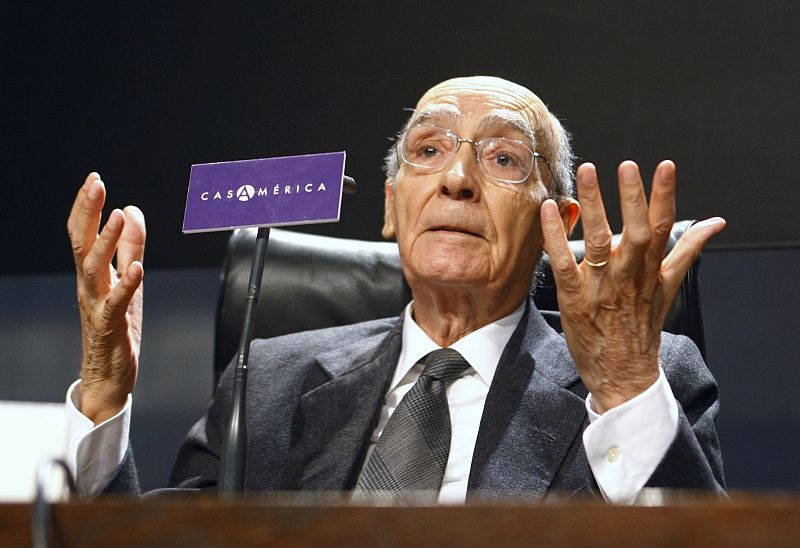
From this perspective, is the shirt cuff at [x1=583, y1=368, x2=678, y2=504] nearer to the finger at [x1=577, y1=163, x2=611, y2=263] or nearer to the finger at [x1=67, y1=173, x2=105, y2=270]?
the finger at [x1=577, y1=163, x2=611, y2=263]

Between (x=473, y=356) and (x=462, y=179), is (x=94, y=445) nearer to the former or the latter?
(x=473, y=356)

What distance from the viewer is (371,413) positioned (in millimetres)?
1652

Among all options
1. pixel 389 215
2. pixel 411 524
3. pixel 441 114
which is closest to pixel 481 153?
pixel 441 114

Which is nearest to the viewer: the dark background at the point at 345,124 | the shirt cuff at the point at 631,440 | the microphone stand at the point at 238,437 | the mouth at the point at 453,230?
the microphone stand at the point at 238,437

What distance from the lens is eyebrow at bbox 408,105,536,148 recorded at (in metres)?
1.79

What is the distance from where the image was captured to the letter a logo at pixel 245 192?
131 centimetres

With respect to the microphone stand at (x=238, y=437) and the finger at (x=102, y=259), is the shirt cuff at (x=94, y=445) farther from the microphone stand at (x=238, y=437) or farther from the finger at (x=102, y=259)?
the microphone stand at (x=238, y=437)

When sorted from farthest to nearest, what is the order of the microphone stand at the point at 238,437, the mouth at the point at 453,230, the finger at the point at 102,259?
the mouth at the point at 453,230, the finger at the point at 102,259, the microphone stand at the point at 238,437

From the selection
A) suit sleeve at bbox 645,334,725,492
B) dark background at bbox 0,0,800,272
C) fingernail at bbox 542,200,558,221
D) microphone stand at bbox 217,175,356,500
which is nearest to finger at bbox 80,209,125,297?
microphone stand at bbox 217,175,356,500

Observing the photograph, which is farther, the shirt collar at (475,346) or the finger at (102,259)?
the shirt collar at (475,346)

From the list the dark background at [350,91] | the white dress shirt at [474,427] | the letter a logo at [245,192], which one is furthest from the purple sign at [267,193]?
the dark background at [350,91]

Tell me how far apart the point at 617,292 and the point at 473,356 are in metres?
0.48

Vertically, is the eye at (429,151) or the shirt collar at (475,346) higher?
the eye at (429,151)

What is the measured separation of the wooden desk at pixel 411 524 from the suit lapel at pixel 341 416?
3.04ft
